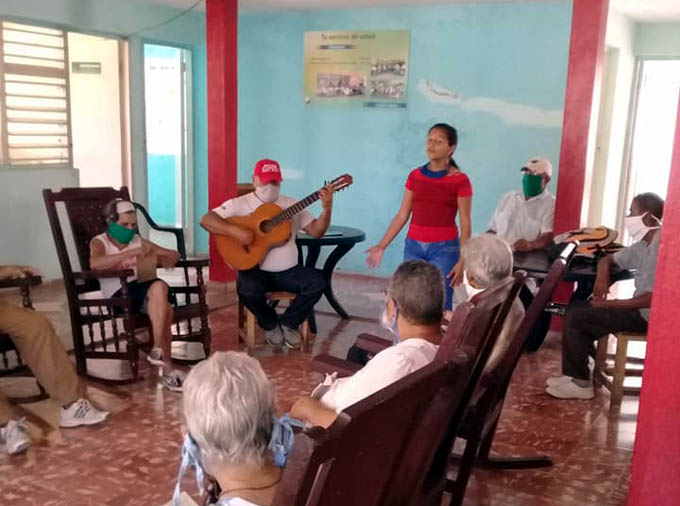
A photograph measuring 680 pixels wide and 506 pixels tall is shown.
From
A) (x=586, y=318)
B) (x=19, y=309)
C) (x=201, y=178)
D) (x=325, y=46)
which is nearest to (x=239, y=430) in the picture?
(x=19, y=309)

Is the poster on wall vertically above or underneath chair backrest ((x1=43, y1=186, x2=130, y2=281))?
above

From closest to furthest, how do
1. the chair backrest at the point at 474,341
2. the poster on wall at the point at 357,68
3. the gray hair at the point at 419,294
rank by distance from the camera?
the chair backrest at the point at 474,341
the gray hair at the point at 419,294
the poster on wall at the point at 357,68

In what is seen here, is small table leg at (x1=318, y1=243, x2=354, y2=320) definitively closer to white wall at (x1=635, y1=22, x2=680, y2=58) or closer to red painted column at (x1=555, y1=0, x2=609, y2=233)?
red painted column at (x1=555, y1=0, x2=609, y2=233)

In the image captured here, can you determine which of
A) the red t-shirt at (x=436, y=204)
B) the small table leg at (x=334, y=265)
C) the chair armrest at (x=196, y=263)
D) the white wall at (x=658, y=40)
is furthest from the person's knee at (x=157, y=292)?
the white wall at (x=658, y=40)

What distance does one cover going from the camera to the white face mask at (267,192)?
396 cm

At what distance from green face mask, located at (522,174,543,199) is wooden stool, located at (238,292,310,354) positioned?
1685 mm

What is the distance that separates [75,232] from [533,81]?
3750mm

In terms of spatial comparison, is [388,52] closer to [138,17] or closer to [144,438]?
[138,17]

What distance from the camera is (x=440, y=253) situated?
3680 mm

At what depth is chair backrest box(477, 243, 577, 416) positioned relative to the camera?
2.12 meters

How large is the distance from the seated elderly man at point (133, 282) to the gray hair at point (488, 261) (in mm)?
1658

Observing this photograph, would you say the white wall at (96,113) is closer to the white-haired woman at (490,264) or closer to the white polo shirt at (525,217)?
the white polo shirt at (525,217)

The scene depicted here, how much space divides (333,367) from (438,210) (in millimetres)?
1659

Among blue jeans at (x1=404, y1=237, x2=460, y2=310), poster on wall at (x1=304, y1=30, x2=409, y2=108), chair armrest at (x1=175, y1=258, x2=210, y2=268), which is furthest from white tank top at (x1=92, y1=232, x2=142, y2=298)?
poster on wall at (x1=304, y1=30, x2=409, y2=108)
